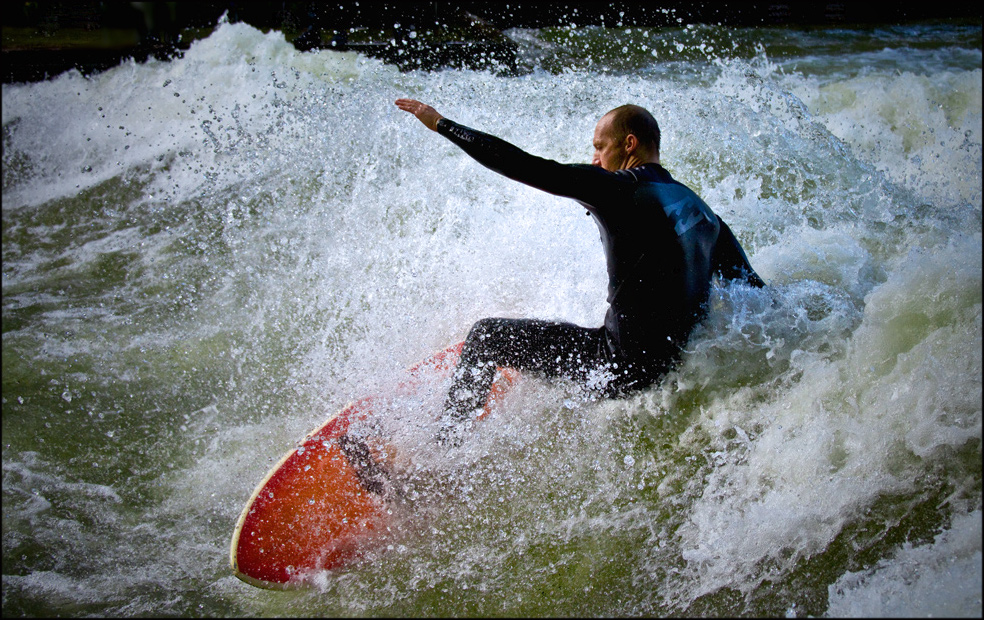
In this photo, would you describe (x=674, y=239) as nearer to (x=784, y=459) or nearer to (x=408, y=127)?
(x=784, y=459)

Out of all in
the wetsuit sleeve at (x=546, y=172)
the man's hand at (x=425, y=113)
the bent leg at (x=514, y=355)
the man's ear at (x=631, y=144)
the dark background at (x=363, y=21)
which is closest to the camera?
the wetsuit sleeve at (x=546, y=172)

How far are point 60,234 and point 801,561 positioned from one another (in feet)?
18.1

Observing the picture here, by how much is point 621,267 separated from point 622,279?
0.17 ft

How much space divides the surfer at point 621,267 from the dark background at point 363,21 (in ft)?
18.4

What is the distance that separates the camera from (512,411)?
2.79m

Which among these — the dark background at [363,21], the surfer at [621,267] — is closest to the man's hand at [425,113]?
the surfer at [621,267]

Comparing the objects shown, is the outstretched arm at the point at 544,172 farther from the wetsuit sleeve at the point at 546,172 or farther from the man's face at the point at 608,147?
the man's face at the point at 608,147

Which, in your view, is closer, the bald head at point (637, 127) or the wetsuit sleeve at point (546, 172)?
the wetsuit sleeve at point (546, 172)

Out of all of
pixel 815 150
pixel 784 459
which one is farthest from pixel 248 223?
pixel 815 150

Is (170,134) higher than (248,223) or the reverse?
higher

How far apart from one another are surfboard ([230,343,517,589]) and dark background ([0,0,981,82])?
17.6 ft

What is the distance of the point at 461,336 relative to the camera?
3498 millimetres

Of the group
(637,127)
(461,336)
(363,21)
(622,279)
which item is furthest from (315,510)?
(363,21)

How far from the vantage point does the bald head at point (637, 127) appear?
7.88 feet
